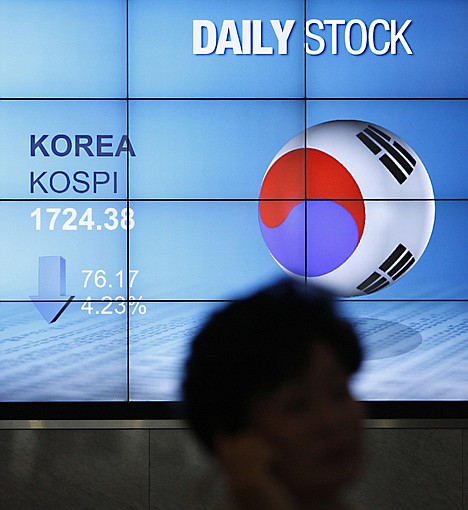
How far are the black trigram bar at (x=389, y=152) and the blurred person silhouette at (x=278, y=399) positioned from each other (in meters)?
3.39

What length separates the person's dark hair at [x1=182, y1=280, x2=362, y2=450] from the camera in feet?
2.80

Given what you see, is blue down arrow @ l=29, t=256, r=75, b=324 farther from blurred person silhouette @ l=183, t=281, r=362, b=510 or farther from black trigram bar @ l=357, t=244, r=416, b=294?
blurred person silhouette @ l=183, t=281, r=362, b=510

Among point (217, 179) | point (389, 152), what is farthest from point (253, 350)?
point (389, 152)

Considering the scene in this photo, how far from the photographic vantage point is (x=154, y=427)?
415 cm

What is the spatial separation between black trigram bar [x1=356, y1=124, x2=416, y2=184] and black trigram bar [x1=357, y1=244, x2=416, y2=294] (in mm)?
369

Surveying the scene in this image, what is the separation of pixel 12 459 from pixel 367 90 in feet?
8.56

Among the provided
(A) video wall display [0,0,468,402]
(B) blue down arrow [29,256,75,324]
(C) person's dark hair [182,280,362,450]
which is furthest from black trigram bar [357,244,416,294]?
(C) person's dark hair [182,280,362,450]

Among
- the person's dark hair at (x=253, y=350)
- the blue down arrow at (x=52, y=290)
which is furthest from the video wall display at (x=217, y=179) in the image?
the person's dark hair at (x=253, y=350)

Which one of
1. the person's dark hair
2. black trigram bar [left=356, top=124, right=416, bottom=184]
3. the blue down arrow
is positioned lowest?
the blue down arrow

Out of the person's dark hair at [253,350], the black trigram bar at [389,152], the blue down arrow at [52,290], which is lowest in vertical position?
the blue down arrow at [52,290]

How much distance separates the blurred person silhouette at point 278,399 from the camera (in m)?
0.83

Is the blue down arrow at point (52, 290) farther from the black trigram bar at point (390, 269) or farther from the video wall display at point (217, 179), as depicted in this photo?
the black trigram bar at point (390, 269)

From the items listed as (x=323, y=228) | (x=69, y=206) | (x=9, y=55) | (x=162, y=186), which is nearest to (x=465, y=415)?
(x=323, y=228)

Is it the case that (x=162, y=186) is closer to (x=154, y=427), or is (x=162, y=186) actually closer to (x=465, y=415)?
(x=154, y=427)
